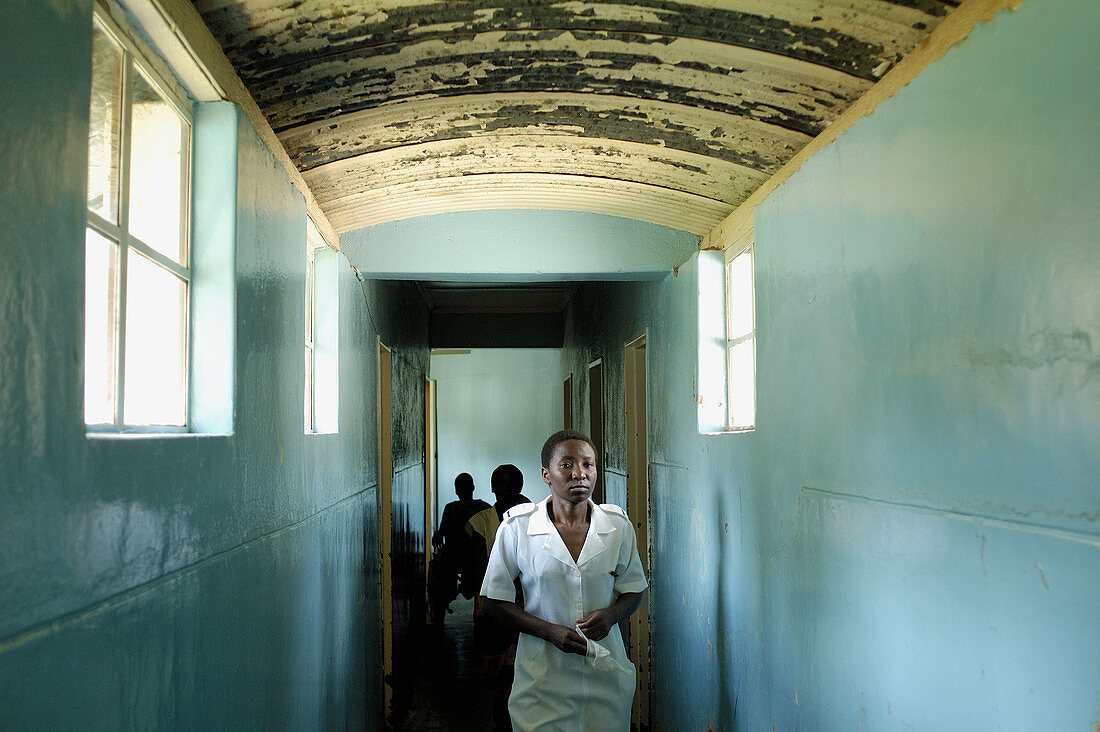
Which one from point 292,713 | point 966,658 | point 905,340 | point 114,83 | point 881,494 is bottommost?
point 292,713

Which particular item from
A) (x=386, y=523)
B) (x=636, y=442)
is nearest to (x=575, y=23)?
(x=636, y=442)

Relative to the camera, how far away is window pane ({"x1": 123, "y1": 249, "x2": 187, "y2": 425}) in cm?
162

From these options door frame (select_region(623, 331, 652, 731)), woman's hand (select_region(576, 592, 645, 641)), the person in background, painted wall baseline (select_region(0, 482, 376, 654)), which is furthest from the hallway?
door frame (select_region(623, 331, 652, 731))

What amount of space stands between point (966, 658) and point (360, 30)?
1.84 metres

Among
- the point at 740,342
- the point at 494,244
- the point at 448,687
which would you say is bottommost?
the point at 448,687

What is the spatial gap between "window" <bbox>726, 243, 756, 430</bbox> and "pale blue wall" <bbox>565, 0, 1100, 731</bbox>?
378 mm

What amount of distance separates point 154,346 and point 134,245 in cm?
25

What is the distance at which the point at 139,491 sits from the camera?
1.41m

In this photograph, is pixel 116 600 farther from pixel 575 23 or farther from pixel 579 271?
pixel 579 271

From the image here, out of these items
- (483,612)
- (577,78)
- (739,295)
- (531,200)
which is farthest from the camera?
(483,612)

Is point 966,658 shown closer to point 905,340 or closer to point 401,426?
point 905,340

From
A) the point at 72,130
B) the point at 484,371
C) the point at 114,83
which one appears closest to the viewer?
the point at 72,130

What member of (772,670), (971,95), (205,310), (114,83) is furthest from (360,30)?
(772,670)

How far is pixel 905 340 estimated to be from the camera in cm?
193
